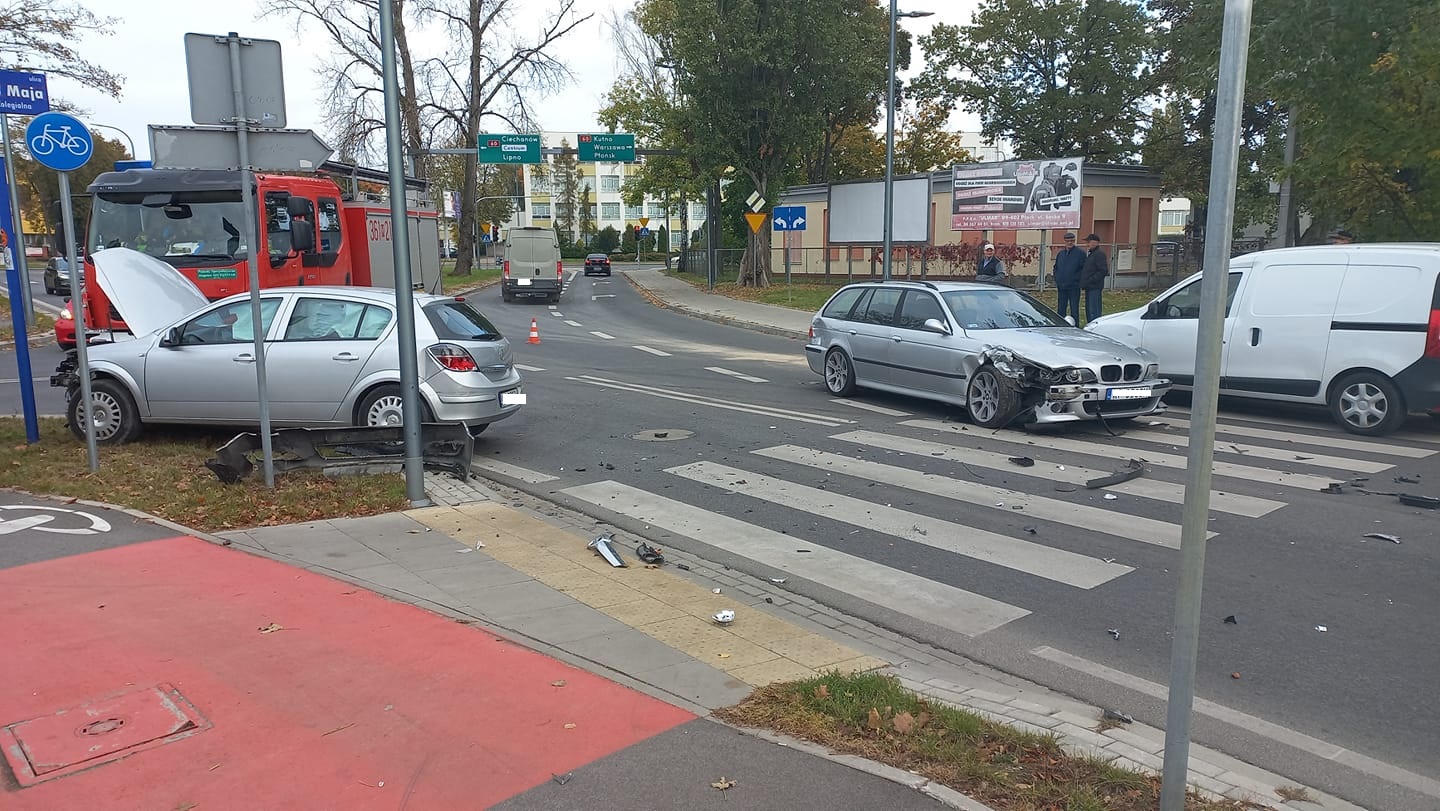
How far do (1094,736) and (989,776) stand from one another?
0.73 m

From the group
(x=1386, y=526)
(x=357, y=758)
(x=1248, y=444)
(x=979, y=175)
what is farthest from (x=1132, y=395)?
(x=979, y=175)

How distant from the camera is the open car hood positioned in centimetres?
995

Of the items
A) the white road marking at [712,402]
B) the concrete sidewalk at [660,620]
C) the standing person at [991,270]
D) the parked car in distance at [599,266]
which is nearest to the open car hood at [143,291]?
the concrete sidewalk at [660,620]

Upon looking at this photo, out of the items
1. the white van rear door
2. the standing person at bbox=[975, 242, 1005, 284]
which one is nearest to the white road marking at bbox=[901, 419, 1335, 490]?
the white van rear door

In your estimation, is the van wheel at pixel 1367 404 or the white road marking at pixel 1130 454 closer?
the white road marking at pixel 1130 454

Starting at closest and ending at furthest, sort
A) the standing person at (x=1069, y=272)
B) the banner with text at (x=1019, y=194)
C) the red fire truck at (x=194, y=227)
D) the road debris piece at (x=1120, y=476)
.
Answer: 1. the road debris piece at (x=1120, y=476)
2. the red fire truck at (x=194, y=227)
3. the standing person at (x=1069, y=272)
4. the banner with text at (x=1019, y=194)

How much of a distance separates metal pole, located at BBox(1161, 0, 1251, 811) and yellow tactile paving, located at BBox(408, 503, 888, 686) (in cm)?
188

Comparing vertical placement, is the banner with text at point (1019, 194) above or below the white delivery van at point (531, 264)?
above

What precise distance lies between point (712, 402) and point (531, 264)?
86.2 ft

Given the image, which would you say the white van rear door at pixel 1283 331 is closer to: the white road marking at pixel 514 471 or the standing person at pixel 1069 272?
the standing person at pixel 1069 272

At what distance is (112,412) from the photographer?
9.59m

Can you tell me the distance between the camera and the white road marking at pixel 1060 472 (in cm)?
771

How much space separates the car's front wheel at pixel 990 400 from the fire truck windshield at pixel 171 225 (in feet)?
Result: 34.4

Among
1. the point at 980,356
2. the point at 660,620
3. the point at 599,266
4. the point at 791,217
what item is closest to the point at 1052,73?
the point at 791,217
